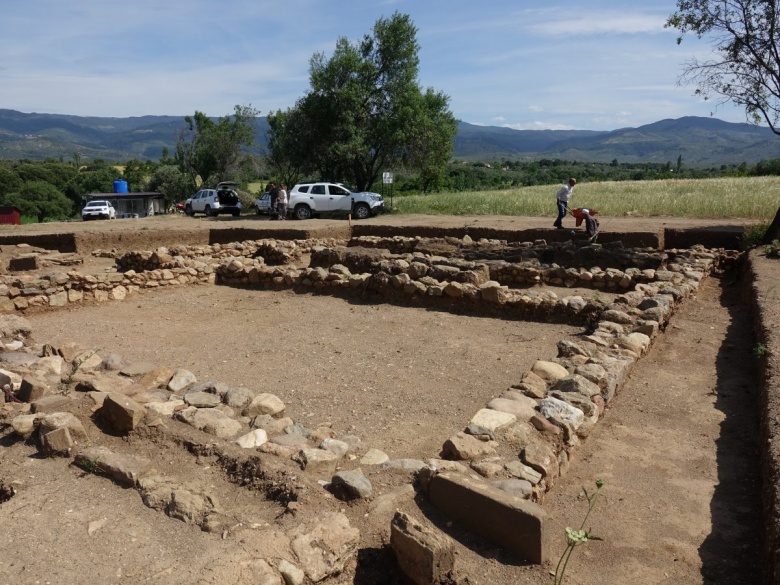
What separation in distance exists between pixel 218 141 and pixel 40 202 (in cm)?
1829

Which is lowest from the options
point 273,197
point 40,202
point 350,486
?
point 350,486

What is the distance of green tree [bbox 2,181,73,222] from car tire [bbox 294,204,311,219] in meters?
35.8

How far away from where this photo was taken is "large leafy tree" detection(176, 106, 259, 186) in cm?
4838

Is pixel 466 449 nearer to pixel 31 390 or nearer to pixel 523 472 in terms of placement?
pixel 523 472

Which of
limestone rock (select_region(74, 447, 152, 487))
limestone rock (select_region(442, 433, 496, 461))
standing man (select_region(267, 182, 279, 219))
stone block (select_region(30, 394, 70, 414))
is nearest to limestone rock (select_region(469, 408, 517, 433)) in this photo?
limestone rock (select_region(442, 433, 496, 461))

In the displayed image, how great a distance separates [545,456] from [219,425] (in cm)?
234

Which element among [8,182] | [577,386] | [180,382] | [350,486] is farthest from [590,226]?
[8,182]

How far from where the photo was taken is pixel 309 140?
28.7 metres

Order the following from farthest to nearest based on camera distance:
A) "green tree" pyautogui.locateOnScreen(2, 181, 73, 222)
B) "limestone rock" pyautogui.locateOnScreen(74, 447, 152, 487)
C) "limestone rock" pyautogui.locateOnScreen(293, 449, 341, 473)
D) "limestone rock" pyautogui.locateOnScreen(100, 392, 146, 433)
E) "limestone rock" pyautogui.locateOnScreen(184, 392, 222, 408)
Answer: "green tree" pyautogui.locateOnScreen(2, 181, 73, 222)
"limestone rock" pyautogui.locateOnScreen(184, 392, 222, 408)
"limestone rock" pyautogui.locateOnScreen(100, 392, 146, 433)
"limestone rock" pyautogui.locateOnScreen(293, 449, 341, 473)
"limestone rock" pyautogui.locateOnScreen(74, 447, 152, 487)

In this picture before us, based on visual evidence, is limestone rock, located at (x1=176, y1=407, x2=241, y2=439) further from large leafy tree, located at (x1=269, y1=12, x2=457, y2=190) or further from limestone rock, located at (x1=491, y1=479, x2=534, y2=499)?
large leafy tree, located at (x1=269, y1=12, x2=457, y2=190)

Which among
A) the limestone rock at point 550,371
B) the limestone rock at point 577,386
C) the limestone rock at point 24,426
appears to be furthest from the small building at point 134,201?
the limestone rock at point 577,386

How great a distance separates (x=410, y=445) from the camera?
15.6 ft

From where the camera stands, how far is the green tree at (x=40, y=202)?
51.4 meters

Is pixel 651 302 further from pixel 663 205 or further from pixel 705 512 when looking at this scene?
pixel 663 205
